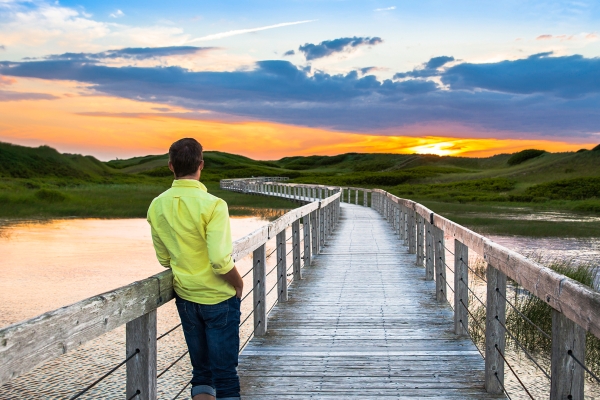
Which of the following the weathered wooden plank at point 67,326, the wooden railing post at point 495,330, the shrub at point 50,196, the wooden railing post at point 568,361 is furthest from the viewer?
the shrub at point 50,196


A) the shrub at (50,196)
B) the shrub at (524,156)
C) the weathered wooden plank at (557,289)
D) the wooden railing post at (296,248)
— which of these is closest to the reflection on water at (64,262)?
the wooden railing post at (296,248)

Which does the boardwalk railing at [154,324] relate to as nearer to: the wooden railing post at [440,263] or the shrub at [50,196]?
the wooden railing post at [440,263]

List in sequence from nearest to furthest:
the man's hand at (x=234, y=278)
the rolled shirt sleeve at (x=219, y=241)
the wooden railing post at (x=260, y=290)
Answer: the rolled shirt sleeve at (x=219, y=241) < the man's hand at (x=234, y=278) < the wooden railing post at (x=260, y=290)

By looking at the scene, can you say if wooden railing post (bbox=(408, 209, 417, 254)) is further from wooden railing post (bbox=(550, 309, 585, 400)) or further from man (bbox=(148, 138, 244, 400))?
wooden railing post (bbox=(550, 309, 585, 400))

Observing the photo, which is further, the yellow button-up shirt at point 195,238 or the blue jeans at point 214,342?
the blue jeans at point 214,342

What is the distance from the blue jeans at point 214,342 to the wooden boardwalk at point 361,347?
81 centimetres

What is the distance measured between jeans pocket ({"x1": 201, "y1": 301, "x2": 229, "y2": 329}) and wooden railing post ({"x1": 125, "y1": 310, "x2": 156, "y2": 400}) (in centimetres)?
35

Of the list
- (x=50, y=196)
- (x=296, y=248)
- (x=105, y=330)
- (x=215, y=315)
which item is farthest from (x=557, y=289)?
(x=50, y=196)

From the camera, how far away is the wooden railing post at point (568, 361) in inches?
102

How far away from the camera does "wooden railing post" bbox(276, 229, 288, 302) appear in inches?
257

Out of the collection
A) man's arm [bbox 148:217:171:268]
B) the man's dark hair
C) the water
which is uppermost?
the man's dark hair

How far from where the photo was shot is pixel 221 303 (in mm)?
3084

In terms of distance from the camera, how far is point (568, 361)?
8.56ft

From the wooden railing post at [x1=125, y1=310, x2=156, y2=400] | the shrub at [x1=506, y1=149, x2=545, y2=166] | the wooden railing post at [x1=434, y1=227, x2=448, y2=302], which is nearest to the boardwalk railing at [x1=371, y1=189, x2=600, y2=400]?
the wooden railing post at [x1=434, y1=227, x2=448, y2=302]
